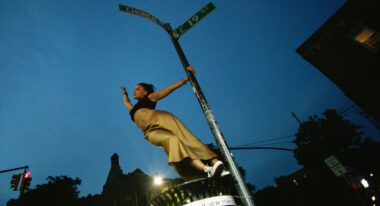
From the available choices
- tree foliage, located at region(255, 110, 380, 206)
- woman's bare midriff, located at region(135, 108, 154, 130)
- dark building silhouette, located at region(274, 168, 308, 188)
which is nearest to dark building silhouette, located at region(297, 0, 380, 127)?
tree foliage, located at region(255, 110, 380, 206)

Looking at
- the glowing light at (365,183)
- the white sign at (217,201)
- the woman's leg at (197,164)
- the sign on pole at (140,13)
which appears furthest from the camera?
the glowing light at (365,183)

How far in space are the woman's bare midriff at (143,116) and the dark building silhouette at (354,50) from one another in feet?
58.2

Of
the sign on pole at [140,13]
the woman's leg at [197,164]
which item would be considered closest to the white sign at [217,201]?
the woman's leg at [197,164]

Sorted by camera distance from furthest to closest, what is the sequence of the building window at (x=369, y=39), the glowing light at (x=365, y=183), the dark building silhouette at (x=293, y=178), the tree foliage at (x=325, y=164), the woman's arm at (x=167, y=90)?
1. the dark building silhouette at (x=293, y=178)
2. the glowing light at (x=365, y=183)
3. the tree foliage at (x=325, y=164)
4. the building window at (x=369, y=39)
5. the woman's arm at (x=167, y=90)

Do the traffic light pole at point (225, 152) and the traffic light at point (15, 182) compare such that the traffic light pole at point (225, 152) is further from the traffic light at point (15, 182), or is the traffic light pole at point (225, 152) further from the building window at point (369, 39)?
the traffic light at point (15, 182)

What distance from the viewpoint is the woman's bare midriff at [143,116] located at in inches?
116

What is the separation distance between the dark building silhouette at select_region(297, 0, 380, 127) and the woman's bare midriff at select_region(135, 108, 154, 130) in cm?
1775

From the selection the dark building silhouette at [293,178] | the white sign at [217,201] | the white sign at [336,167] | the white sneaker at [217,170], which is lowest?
the white sign at [217,201]

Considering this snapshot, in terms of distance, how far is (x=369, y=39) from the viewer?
48.9 ft

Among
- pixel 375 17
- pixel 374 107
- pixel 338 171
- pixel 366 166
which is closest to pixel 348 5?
pixel 375 17

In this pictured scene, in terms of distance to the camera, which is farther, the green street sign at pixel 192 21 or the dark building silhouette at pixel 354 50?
the dark building silhouette at pixel 354 50

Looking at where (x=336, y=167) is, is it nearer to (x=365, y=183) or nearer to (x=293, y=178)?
(x=365, y=183)

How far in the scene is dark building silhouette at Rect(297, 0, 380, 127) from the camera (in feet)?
48.1

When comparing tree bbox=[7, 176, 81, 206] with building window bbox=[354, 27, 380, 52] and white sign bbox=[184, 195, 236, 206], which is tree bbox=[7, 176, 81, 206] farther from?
building window bbox=[354, 27, 380, 52]
